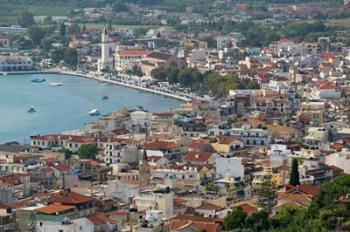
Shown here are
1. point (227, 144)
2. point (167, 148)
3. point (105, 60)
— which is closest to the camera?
point (167, 148)

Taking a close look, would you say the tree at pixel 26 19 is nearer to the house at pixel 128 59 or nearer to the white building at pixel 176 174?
the house at pixel 128 59

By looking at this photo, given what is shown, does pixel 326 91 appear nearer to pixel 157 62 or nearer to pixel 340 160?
pixel 157 62

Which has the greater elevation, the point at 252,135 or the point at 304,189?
the point at 304,189

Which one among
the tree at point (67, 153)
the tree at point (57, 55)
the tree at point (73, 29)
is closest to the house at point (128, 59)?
the tree at point (57, 55)

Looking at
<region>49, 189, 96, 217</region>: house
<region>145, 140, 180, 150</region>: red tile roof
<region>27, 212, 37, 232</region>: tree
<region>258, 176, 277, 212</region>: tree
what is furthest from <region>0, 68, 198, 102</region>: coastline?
<region>27, 212, 37, 232</region>: tree

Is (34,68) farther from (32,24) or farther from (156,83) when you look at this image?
(32,24)

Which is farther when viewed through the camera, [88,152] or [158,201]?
[88,152]

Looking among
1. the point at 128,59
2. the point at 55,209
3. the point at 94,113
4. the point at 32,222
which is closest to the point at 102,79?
the point at 128,59
